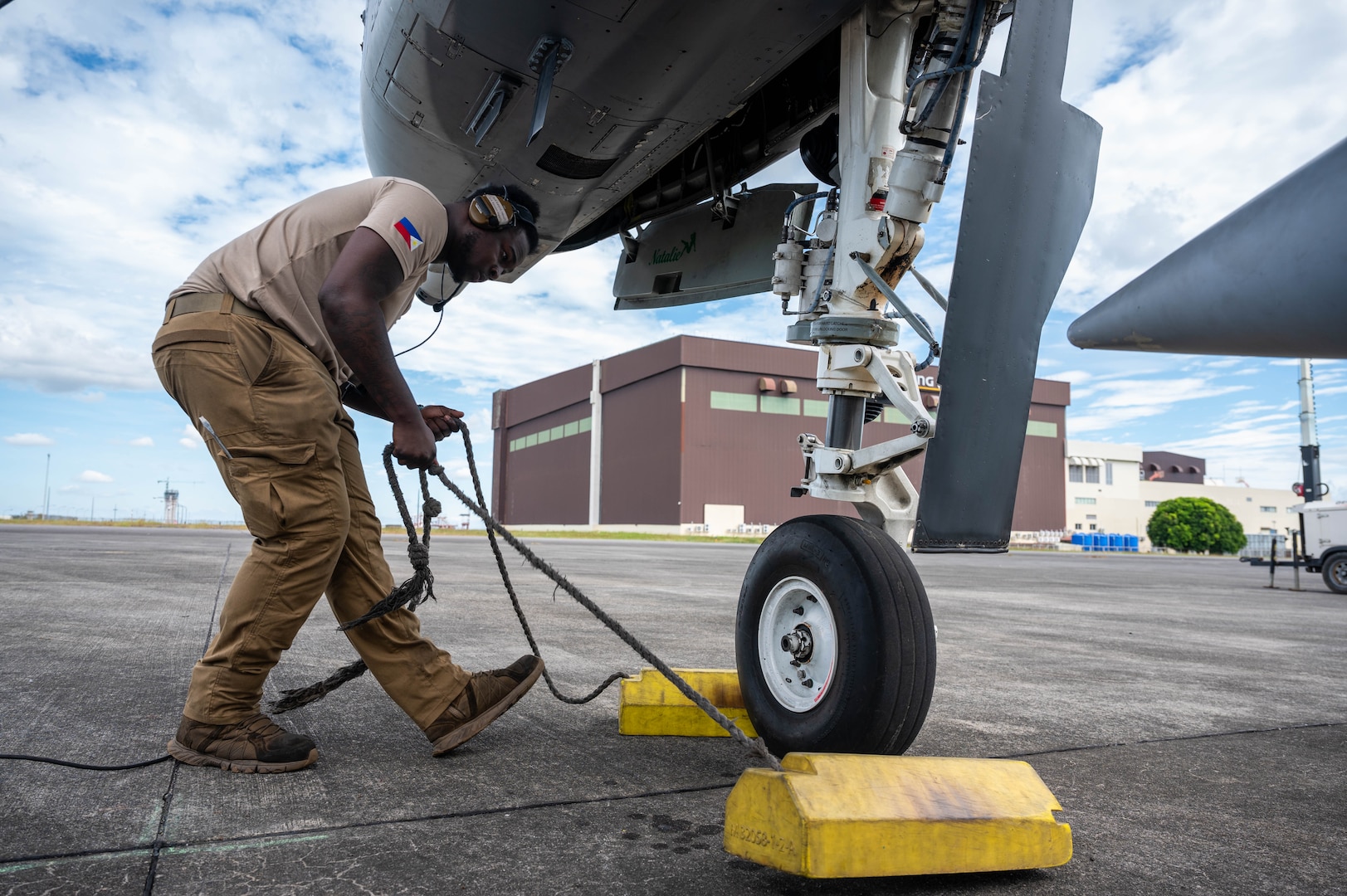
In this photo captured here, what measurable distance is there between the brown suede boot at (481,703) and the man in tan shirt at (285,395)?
0.03 ft

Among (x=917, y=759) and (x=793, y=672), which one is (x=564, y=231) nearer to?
(x=793, y=672)

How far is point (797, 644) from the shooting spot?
2.54 m

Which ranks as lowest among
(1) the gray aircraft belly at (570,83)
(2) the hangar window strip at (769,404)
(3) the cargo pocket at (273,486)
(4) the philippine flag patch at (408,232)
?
(3) the cargo pocket at (273,486)

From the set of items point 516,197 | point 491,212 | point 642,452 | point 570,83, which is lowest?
point 491,212

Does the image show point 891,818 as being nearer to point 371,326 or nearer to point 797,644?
point 797,644

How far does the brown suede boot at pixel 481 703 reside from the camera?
2.62 meters

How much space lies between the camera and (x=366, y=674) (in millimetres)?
4004

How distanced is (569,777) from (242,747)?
0.92 m

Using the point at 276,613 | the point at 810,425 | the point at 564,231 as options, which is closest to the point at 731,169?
the point at 564,231

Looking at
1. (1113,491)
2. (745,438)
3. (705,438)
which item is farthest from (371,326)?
(1113,491)

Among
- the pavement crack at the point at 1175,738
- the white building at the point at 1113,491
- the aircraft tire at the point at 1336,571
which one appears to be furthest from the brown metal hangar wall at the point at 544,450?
the pavement crack at the point at 1175,738

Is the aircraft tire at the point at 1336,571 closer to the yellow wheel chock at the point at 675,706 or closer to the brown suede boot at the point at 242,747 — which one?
the yellow wheel chock at the point at 675,706

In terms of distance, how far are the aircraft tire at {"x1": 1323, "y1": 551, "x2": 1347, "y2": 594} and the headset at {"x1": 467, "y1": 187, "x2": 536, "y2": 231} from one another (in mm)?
16510

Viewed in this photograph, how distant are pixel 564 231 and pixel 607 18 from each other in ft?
5.62
